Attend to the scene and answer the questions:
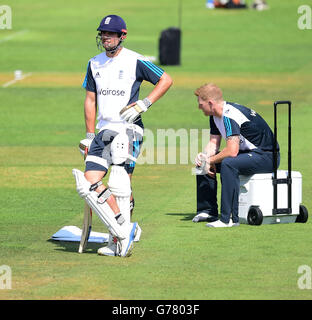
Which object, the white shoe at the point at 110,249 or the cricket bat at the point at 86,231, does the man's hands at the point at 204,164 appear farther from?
the white shoe at the point at 110,249

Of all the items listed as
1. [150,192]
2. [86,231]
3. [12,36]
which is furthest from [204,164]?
[12,36]

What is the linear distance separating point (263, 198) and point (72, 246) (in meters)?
2.32

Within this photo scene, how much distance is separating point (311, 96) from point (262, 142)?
50.8 feet

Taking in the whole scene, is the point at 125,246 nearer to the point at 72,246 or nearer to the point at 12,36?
the point at 72,246

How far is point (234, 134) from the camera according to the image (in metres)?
11.3

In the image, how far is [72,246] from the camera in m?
10.6

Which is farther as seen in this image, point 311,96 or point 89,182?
point 311,96

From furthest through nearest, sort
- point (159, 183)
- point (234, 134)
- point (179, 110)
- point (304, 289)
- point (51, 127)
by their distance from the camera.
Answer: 1. point (179, 110)
2. point (51, 127)
3. point (159, 183)
4. point (234, 134)
5. point (304, 289)

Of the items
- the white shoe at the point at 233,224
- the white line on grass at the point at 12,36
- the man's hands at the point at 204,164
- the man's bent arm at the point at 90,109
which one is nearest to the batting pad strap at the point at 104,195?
the man's bent arm at the point at 90,109

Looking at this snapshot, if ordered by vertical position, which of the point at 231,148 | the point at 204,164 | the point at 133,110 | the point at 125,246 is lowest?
the point at 125,246

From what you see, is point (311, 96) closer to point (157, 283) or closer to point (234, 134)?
point (234, 134)

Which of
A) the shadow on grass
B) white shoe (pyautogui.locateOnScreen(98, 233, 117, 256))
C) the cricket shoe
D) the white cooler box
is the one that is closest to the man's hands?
the white cooler box

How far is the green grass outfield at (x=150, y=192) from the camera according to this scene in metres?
8.99

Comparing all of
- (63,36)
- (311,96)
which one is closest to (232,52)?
(63,36)
